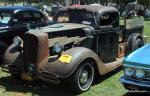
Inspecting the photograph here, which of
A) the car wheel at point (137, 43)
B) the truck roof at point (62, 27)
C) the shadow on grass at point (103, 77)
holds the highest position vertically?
the truck roof at point (62, 27)

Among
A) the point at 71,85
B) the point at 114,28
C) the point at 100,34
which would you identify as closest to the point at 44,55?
the point at 71,85

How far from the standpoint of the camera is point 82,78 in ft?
25.1

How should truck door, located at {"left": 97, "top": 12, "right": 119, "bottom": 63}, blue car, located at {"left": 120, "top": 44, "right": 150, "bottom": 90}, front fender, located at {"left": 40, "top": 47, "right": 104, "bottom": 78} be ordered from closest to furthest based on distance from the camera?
blue car, located at {"left": 120, "top": 44, "right": 150, "bottom": 90}
front fender, located at {"left": 40, "top": 47, "right": 104, "bottom": 78}
truck door, located at {"left": 97, "top": 12, "right": 119, "bottom": 63}

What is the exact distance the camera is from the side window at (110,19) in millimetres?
9180

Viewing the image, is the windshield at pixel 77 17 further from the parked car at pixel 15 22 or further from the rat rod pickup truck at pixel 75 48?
the parked car at pixel 15 22

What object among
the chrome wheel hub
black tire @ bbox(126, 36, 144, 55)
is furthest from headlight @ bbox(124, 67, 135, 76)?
black tire @ bbox(126, 36, 144, 55)

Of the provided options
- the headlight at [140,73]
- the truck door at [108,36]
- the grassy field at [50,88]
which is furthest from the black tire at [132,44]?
the headlight at [140,73]

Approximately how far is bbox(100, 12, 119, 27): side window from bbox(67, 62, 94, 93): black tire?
1728mm

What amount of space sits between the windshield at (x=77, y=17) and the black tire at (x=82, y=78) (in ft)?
4.70

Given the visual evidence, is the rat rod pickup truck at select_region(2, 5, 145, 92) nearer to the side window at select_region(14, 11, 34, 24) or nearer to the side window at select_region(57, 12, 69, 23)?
the side window at select_region(57, 12, 69, 23)

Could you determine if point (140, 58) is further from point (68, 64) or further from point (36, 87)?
point (36, 87)

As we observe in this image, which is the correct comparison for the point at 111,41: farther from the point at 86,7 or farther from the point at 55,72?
the point at 55,72

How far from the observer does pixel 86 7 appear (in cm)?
909

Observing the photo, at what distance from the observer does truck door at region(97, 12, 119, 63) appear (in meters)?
8.81
